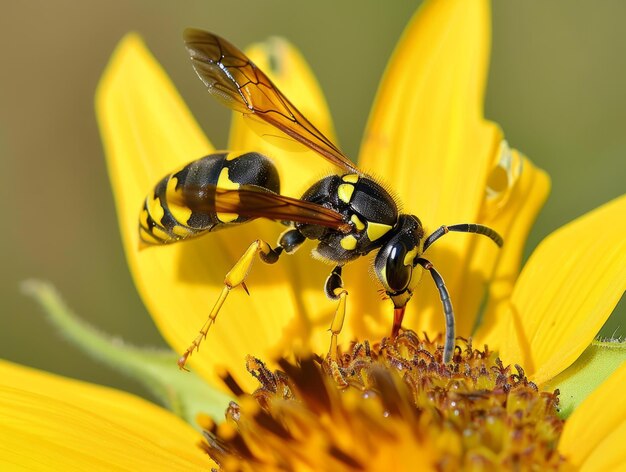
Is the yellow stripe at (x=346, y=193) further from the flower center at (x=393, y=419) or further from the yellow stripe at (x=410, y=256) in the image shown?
the flower center at (x=393, y=419)

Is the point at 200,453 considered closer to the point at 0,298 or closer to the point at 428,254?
the point at 428,254

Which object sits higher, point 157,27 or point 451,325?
point 451,325

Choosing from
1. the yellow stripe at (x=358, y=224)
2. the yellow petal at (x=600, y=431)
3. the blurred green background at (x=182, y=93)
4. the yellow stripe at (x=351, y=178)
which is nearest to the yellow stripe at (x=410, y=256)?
the yellow stripe at (x=358, y=224)

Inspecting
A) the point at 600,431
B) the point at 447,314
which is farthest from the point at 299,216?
the point at 600,431

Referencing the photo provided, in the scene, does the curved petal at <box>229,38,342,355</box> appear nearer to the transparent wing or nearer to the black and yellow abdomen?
the transparent wing

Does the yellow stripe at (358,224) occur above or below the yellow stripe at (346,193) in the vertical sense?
below

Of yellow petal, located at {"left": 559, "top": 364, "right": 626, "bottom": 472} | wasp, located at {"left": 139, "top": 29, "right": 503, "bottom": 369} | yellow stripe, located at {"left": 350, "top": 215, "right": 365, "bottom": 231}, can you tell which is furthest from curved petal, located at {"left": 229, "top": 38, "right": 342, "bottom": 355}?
yellow petal, located at {"left": 559, "top": 364, "right": 626, "bottom": 472}

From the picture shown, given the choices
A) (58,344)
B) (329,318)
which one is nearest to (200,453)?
(329,318)
